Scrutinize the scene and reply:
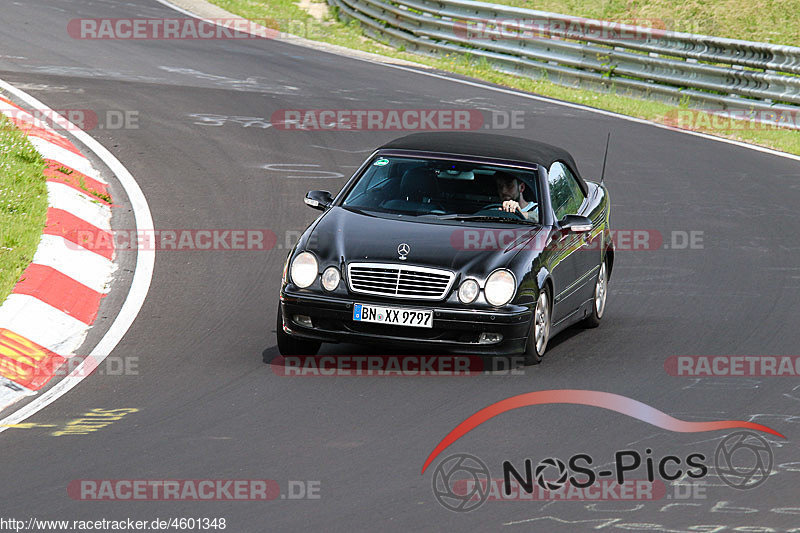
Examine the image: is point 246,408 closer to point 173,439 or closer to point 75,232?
point 173,439

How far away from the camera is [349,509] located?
6273mm

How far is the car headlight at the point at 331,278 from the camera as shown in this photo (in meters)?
8.94

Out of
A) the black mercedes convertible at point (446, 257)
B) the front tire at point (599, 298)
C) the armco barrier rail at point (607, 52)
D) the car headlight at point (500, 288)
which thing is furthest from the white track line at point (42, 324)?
the armco barrier rail at point (607, 52)

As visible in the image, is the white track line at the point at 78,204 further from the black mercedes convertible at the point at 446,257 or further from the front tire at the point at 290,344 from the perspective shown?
the front tire at the point at 290,344

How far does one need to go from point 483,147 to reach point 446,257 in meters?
1.72

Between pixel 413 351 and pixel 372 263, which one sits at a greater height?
pixel 372 263

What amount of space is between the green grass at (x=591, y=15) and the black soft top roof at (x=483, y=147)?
8993 mm

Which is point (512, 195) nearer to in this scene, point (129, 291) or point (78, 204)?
point (129, 291)

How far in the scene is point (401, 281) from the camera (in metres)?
8.88

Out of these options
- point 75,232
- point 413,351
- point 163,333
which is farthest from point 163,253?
point 413,351

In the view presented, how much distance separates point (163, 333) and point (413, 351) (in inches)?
76.0

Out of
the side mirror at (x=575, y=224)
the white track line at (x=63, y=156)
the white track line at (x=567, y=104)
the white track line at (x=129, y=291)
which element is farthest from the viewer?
the white track line at (x=567, y=104)

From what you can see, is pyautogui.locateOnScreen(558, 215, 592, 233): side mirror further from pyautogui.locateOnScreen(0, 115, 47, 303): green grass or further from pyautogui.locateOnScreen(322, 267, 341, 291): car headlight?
pyautogui.locateOnScreen(0, 115, 47, 303): green grass

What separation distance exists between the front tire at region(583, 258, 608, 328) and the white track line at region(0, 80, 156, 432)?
12.0ft
